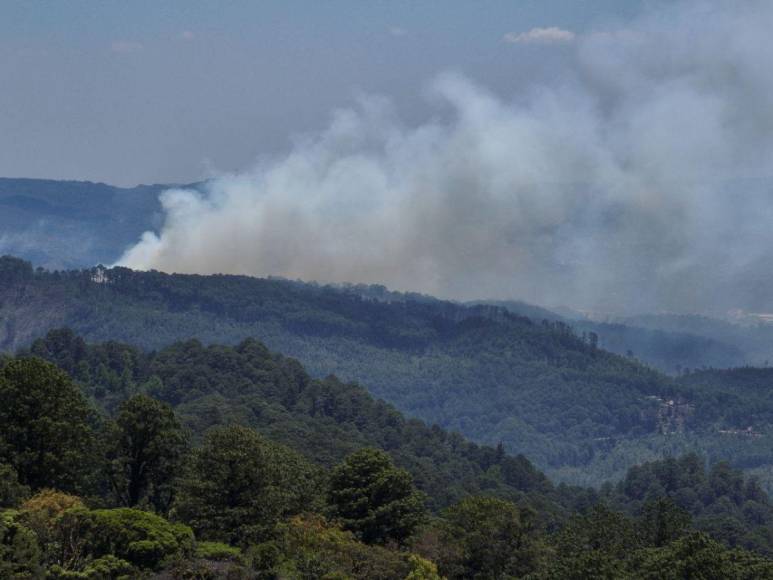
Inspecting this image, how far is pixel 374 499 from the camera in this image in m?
66.8

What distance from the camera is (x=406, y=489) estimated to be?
67.2 m

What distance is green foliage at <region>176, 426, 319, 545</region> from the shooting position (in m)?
60.8

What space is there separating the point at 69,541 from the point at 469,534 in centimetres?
1950

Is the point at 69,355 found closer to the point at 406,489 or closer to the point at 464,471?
the point at 464,471

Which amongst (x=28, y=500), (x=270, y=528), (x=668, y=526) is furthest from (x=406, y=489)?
(x=668, y=526)

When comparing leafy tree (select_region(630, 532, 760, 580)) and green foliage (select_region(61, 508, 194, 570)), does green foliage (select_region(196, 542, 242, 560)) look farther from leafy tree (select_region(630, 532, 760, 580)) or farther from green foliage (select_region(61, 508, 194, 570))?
leafy tree (select_region(630, 532, 760, 580))

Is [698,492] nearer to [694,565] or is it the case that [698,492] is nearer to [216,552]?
[694,565]

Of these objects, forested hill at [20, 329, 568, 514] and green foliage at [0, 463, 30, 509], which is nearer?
green foliage at [0, 463, 30, 509]

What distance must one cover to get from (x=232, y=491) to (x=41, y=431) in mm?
9909

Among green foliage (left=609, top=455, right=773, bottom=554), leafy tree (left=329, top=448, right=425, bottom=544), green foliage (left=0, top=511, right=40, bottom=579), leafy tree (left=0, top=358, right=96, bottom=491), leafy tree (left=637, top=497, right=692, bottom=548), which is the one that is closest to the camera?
green foliage (left=0, top=511, right=40, bottom=579)

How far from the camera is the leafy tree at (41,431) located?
2517 inches

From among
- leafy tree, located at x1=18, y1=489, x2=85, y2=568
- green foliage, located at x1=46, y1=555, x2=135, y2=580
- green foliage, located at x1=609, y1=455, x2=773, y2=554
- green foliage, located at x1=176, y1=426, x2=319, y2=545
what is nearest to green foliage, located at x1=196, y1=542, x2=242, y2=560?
green foliage, located at x1=46, y1=555, x2=135, y2=580

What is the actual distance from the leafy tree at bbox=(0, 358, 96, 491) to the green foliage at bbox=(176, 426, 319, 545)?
5.48 meters

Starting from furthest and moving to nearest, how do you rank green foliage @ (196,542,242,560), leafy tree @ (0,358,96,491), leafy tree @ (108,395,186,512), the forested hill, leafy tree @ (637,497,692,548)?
the forested hill, leafy tree @ (637,497,692,548), leafy tree @ (108,395,186,512), leafy tree @ (0,358,96,491), green foliage @ (196,542,242,560)
